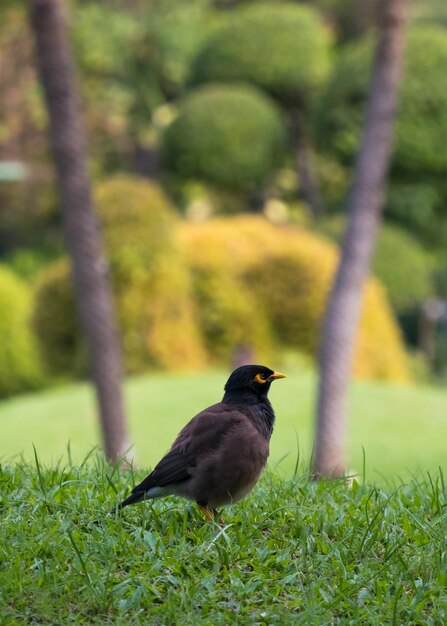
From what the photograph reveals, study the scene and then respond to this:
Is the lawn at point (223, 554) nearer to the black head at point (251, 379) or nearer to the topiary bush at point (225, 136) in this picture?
the black head at point (251, 379)

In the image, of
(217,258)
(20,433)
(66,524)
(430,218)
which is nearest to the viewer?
(66,524)

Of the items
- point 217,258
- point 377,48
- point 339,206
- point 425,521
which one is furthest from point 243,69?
point 425,521

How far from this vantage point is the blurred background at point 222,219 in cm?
1588

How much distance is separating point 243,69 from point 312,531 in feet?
70.7

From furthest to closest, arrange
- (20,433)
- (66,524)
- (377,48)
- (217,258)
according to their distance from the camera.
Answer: (217,258) → (20,433) → (377,48) → (66,524)

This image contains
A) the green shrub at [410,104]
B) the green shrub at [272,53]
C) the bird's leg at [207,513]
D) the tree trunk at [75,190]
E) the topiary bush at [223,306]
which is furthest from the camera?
the green shrub at [272,53]

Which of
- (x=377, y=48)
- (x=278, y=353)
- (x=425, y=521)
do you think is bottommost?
(x=278, y=353)

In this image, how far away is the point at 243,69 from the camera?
25031 mm

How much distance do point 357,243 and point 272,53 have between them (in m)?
14.5

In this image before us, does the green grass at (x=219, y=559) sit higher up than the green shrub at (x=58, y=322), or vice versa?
the green grass at (x=219, y=559)

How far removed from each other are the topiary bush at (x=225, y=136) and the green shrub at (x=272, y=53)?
1.98ft

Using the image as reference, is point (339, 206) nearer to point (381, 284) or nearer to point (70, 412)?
point (381, 284)

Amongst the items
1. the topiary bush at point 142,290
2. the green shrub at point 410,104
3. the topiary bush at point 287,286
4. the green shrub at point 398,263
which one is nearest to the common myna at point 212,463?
the topiary bush at point 142,290

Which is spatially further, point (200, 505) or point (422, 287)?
point (422, 287)
